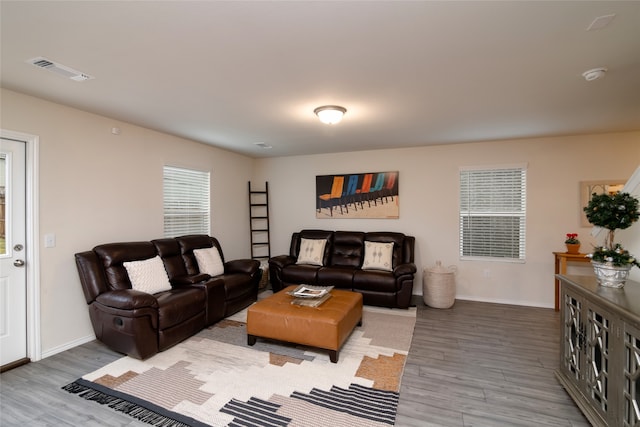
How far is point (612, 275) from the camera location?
1.94 meters

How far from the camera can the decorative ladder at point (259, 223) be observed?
5973 millimetres

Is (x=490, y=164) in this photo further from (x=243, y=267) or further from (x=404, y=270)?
(x=243, y=267)

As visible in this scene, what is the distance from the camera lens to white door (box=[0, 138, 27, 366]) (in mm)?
2662

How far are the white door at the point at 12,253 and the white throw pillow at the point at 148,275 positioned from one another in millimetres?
836

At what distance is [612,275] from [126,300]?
12.3 feet

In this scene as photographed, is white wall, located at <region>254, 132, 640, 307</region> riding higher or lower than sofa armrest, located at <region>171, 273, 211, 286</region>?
higher

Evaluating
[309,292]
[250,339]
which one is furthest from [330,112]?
[250,339]

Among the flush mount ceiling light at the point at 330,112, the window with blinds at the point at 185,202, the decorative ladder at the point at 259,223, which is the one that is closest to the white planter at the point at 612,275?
the flush mount ceiling light at the point at 330,112

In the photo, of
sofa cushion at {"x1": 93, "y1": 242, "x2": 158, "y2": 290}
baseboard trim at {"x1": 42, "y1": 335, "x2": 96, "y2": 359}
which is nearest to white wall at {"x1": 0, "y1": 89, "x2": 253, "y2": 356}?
baseboard trim at {"x1": 42, "y1": 335, "x2": 96, "y2": 359}

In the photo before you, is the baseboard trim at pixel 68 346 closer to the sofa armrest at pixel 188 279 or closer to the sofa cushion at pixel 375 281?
the sofa armrest at pixel 188 279

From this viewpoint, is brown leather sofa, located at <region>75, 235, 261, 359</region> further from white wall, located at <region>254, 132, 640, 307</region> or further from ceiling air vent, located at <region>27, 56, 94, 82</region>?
white wall, located at <region>254, 132, 640, 307</region>

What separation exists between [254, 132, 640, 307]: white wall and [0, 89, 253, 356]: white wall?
8.66 ft

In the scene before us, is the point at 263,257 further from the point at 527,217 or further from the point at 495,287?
the point at 527,217

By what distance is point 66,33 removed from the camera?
1797 mm
